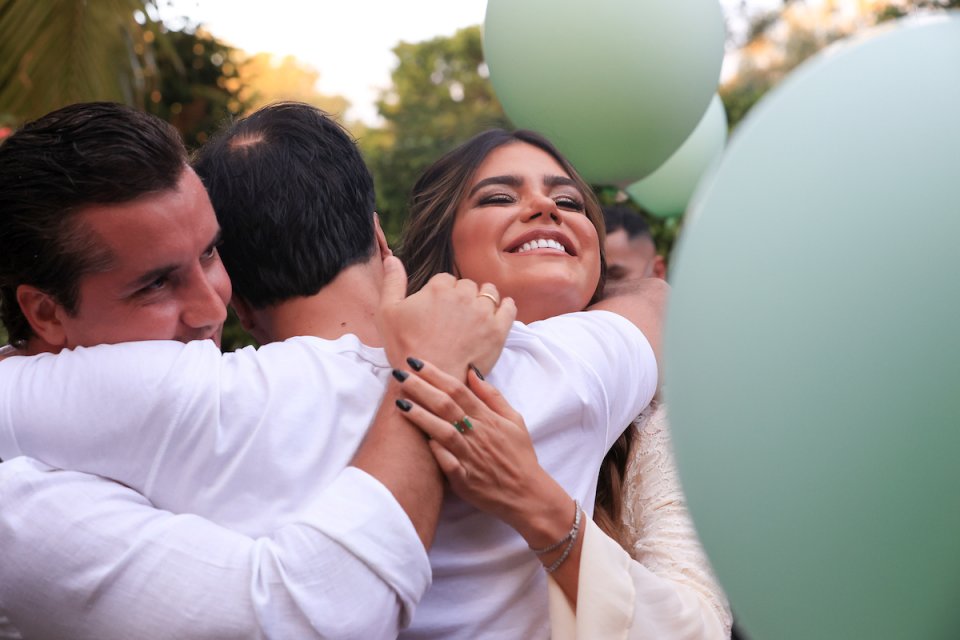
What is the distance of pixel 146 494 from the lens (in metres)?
1.88

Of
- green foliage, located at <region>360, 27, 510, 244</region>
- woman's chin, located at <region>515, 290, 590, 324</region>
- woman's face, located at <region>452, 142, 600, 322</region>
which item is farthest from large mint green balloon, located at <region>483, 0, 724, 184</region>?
green foliage, located at <region>360, 27, 510, 244</region>

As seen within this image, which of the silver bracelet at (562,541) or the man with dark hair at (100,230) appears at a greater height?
the man with dark hair at (100,230)

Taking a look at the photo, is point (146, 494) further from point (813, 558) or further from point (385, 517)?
point (813, 558)

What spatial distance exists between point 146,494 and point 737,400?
1047mm

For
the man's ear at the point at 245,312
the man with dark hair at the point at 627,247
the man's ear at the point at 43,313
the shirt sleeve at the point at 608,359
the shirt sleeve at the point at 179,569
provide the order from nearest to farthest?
the shirt sleeve at the point at 179,569, the man's ear at the point at 43,313, the shirt sleeve at the point at 608,359, the man's ear at the point at 245,312, the man with dark hair at the point at 627,247

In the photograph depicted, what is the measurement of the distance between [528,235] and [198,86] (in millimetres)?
8577

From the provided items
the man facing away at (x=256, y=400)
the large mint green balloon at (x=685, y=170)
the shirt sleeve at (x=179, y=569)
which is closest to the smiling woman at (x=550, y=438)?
the man facing away at (x=256, y=400)

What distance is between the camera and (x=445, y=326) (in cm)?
210

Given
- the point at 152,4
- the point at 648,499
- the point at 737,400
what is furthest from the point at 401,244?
the point at 152,4

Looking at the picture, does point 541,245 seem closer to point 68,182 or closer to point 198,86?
point 68,182

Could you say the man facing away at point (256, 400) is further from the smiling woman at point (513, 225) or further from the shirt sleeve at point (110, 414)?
the smiling woman at point (513, 225)

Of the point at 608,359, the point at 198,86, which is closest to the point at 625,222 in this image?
the point at 608,359

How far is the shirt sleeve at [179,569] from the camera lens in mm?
1746

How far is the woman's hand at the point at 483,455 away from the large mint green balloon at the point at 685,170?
3.48 meters
